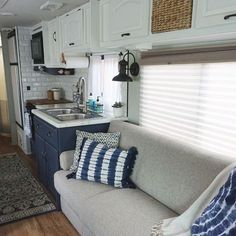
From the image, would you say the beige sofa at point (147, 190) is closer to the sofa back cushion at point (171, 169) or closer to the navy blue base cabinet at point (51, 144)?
the sofa back cushion at point (171, 169)

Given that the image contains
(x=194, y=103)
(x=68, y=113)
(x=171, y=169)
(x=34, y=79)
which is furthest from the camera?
(x=34, y=79)

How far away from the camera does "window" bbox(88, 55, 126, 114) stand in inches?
114

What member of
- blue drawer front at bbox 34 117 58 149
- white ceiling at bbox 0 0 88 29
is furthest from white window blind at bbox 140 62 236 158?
white ceiling at bbox 0 0 88 29

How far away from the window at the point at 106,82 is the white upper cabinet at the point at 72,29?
17.6 inches

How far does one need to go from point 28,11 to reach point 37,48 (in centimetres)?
83

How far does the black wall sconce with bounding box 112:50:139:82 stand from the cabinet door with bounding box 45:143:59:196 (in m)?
1.02

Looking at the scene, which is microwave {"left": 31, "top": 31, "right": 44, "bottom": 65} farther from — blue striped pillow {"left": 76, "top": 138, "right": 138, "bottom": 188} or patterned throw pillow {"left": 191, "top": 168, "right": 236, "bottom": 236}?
patterned throw pillow {"left": 191, "top": 168, "right": 236, "bottom": 236}

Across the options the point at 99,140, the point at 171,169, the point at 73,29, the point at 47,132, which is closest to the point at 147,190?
the point at 171,169

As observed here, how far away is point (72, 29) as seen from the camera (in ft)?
8.89

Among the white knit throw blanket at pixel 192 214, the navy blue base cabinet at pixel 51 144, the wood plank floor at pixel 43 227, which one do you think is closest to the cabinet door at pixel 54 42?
the navy blue base cabinet at pixel 51 144

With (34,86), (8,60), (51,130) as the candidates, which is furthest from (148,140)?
(8,60)

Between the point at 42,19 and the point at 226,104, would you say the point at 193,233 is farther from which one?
the point at 42,19

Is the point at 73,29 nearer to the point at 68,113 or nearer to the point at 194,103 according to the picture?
the point at 68,113

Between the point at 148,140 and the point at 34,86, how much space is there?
114 inches
